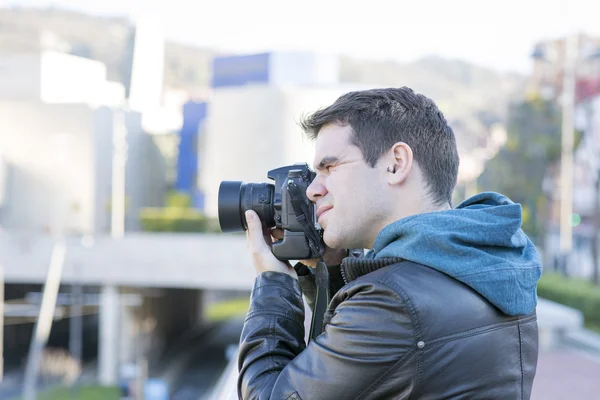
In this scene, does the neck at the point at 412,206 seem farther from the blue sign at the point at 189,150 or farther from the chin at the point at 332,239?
the blue sign at the point at 189,150

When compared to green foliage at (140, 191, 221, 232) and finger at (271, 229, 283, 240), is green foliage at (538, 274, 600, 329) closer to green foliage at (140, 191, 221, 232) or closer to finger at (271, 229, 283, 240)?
green foliage at (140, 191, 221, 232)

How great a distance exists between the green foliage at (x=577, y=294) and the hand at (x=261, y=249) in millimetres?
12913

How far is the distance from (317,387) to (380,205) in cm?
38

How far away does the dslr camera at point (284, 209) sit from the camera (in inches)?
65.2

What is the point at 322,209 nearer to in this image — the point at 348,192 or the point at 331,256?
the point at 348,192

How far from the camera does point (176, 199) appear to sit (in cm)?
2786

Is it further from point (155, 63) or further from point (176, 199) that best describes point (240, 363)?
point (155, 63)

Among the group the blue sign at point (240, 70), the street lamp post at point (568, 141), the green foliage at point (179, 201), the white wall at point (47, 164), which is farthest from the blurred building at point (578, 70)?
the white wall at point (47, 164)

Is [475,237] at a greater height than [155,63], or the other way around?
[155,63]

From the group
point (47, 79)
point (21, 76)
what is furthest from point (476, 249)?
point (21, 76)

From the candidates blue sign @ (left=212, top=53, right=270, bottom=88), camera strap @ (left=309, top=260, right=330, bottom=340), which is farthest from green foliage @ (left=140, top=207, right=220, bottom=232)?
camera strap @ (left=309, top=260, right=330, bottom=340)

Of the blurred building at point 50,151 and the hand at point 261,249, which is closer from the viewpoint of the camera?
the hand at point 261,249

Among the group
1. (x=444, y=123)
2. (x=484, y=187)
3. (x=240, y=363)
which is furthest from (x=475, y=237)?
(x=484, y=187)

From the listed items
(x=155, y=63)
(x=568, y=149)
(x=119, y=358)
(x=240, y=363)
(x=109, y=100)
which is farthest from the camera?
(x=155, y=63)
